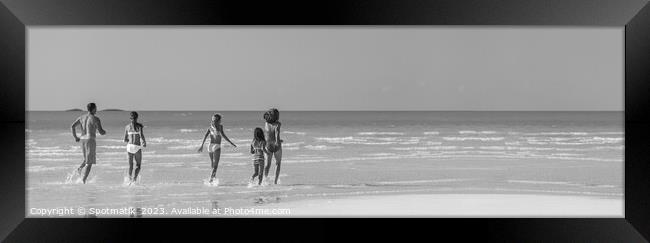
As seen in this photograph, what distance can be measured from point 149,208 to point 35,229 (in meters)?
2.97

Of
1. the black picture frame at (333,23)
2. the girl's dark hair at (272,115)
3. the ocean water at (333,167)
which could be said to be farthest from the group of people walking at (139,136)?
the black picture frame at (333,23)

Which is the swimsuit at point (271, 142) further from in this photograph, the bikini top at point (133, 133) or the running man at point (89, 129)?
the running man at point (89, 129)

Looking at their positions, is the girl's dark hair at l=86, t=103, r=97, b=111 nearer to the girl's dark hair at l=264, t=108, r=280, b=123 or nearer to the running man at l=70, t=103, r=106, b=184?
the running man at l=70, t=103, r=106, b=184

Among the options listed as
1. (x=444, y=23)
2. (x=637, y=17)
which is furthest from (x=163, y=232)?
(x=637, y=17)

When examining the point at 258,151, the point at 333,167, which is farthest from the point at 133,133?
the point at 333,167

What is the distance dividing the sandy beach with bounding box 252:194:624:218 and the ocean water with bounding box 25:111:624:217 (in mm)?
473

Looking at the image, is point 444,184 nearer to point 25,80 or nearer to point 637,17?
point 637,17

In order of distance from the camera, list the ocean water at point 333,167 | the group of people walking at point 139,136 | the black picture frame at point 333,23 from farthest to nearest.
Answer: the ocean water at point 333,167 → the group of people walking at point 139,136 → the black picture frame at point 333,23

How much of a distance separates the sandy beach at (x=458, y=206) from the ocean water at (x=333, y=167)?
47 cm

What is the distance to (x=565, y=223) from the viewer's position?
15.5ft

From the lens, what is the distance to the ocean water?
8.95 metres

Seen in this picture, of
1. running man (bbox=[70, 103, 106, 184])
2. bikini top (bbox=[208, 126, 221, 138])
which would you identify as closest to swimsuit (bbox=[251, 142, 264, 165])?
bikini top (bbox=[208, 126, 221, 138])

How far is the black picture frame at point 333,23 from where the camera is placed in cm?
450

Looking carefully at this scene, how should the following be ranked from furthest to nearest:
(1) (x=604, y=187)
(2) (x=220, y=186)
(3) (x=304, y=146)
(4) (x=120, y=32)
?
(4) (x=120, y=32) → (3) (x=304, y=146) → (1) (x=604, y=187) → (2) (x=220, y=186)
